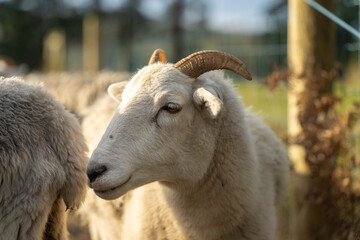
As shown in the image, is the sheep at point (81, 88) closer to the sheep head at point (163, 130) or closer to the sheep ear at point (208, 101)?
the sheep head at point (163, 130)

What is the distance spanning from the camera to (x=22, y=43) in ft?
53.9

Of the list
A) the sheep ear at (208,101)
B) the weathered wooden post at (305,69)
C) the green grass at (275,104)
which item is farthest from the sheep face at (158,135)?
the green grass at (275,104)

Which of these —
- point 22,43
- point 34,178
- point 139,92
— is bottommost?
point 22,43

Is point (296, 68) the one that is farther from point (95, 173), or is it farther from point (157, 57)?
point (95, 173)

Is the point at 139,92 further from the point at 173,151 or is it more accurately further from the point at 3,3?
the point at 3,3

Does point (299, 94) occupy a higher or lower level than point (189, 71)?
lower

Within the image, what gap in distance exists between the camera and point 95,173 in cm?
246

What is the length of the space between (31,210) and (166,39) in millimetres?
13242

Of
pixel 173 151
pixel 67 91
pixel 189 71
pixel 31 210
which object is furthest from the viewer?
pixel 67 91

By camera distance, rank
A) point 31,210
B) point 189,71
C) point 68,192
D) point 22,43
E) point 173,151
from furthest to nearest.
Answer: point 22,43
point 189,71
point 173,151
point 68,192
point 31,210

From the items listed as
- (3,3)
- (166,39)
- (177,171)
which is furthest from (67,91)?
(3,3)

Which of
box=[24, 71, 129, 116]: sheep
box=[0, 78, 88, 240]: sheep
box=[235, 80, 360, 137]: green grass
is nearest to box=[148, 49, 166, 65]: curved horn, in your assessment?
box=[0, 78, 88, 240]: sheep

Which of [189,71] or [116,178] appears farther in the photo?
[189,71]

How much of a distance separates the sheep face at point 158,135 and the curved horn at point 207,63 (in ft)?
0.21
